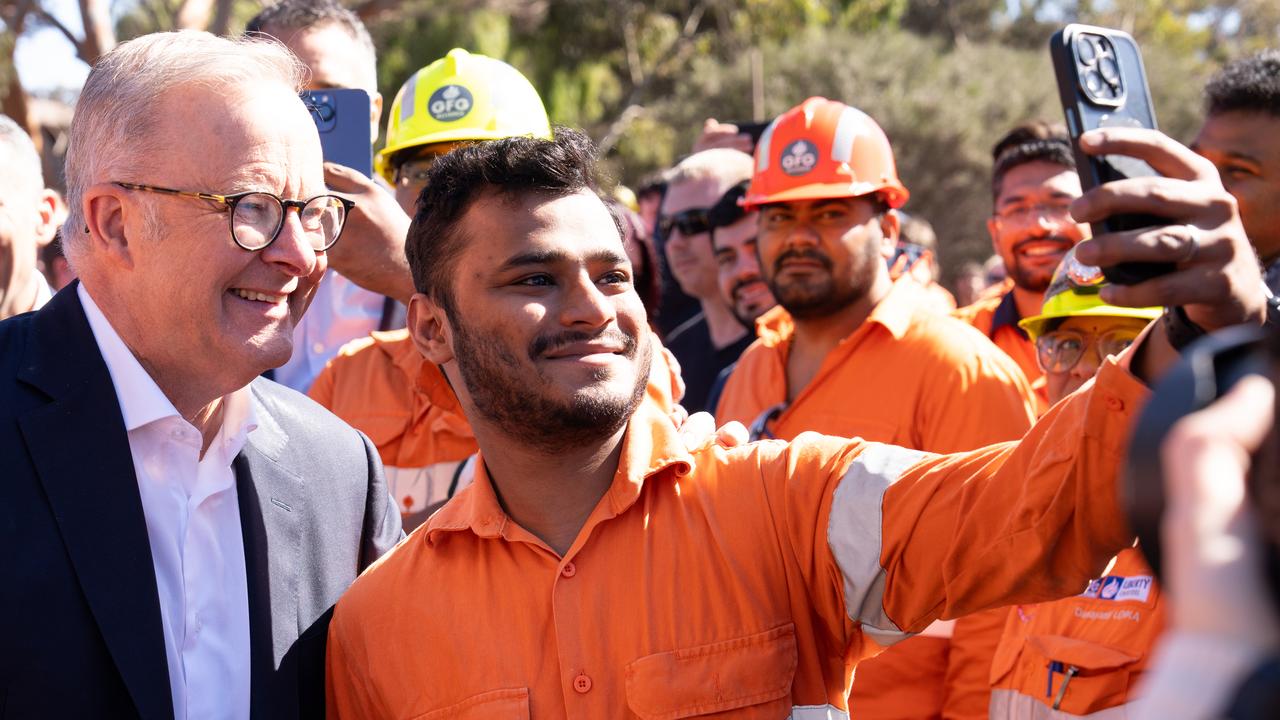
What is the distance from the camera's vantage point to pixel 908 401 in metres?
4.04

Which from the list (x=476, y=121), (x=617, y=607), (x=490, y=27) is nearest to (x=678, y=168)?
(x=476, y=121)

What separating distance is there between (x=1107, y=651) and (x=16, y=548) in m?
2.45

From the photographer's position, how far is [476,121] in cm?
410

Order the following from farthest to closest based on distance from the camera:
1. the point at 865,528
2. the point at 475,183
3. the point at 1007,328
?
the point at 1007,328
the point at 475,183
the point at 865,528

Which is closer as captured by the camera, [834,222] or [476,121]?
[476,121]

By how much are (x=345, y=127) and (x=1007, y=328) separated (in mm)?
2970

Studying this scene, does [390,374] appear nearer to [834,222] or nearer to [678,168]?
[834,222]

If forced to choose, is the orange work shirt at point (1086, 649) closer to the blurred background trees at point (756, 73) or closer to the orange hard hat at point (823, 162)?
the orange hard hat at point (823, 162)

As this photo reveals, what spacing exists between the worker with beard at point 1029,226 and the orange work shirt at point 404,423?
242 cm

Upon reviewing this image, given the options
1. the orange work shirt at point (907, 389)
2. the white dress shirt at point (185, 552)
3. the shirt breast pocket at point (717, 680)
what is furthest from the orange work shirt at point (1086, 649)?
the white dress shirt at point (185, 552)

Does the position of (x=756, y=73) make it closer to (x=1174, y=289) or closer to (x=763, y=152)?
(x=763, y=152)

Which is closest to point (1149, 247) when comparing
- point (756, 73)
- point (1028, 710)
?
point (1028, 710)

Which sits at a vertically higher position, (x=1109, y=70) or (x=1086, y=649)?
(x=1109, y=70)

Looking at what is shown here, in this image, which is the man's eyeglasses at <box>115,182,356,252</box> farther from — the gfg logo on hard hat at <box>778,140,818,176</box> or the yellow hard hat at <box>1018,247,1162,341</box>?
the gfg logo on hard hat at <box>778,140,818,176</box>
